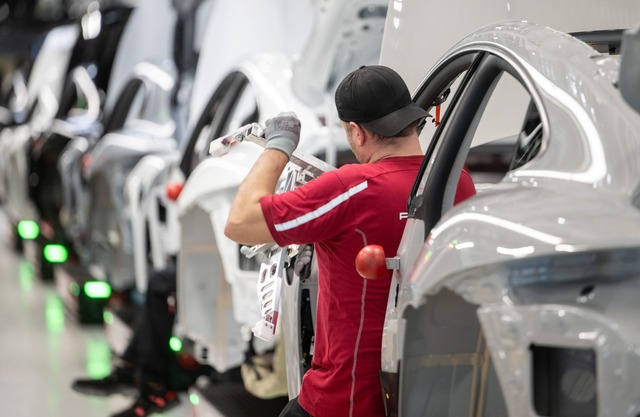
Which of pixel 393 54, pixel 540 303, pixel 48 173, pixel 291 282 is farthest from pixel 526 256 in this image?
pixel 48 173

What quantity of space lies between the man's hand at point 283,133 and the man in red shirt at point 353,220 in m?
0.12

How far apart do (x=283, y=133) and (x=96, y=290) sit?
5.86m

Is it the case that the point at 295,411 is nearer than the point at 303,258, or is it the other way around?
the point at 295,411

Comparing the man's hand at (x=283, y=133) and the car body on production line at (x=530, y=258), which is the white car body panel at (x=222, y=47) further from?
the car body on production line at (x=530, y=258)

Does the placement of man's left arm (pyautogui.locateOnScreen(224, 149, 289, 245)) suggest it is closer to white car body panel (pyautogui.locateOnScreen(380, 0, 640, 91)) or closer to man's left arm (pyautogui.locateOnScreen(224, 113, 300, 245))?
man's left arm (pyautogui.locateOnScreen(224, 113, 300, 245))

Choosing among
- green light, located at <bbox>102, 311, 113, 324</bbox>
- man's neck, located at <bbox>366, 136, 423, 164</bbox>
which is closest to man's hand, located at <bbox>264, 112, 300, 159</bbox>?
man's neck, located at <bbox>366, 136, 423, 164</bbox>

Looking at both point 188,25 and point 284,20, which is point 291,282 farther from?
point 188,25

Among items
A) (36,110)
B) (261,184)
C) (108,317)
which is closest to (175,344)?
(108,317)

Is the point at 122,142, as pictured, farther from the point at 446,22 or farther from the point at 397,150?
the point at 397,150

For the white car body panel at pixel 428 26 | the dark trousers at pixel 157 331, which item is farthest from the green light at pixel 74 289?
the white car body panel at pixel 428 26

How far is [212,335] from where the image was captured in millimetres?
5496

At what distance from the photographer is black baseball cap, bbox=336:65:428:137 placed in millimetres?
2621

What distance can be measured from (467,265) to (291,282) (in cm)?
125

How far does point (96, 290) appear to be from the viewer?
8398 millimetres
